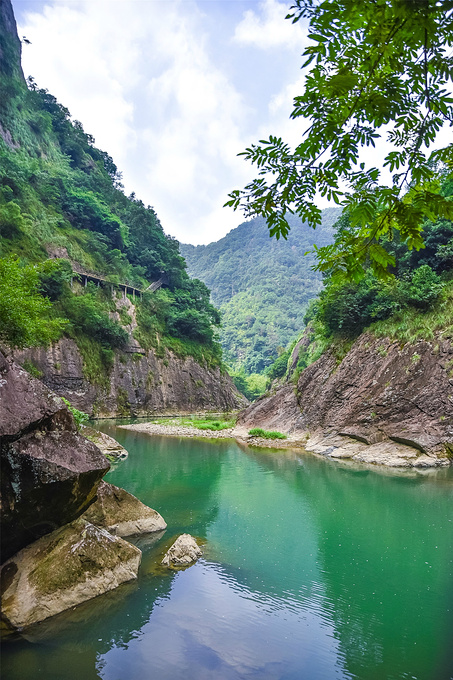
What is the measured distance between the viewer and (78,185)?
1738 inches

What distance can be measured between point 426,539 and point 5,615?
7347 mm

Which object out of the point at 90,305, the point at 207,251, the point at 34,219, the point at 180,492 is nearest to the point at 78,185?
the point at 34,219

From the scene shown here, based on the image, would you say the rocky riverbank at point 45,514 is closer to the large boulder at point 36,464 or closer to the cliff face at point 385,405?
the large boulder at point 36,464

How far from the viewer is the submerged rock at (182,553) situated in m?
6.27

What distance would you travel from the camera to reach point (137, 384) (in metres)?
35.6

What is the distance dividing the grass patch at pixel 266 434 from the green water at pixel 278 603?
10004 mm

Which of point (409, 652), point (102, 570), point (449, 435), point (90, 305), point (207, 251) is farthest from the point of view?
point (207, 251)

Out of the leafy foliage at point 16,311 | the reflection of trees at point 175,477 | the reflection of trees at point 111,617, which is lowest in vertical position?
the reflection of trees at point 175,477

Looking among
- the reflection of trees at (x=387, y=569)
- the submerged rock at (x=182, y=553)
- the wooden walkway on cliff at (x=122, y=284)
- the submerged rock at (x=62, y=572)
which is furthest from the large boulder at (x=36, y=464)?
the wooden walkway on cliff at (x=122, y=284)

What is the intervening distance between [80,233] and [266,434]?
30.5 meters

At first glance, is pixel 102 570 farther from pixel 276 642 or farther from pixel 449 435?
pixel 449 435

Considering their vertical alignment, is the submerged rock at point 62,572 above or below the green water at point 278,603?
above

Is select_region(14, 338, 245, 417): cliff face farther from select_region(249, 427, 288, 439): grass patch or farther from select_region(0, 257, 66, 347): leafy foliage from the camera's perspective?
select_region(0, 257, 66, 347): leafy foliage

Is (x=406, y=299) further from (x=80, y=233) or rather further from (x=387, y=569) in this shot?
(x=80, y=233)
